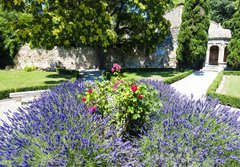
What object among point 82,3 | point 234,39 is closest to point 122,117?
point 82,3

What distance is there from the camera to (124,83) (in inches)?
154

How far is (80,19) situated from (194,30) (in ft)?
33.8

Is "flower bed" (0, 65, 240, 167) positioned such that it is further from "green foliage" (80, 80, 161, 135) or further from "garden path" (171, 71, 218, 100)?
"garden path" (171, 71, 218, 100)

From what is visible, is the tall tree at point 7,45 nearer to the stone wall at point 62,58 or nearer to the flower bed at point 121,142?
the stone wall at point 62,58

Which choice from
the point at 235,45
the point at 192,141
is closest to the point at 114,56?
the point at 235,45

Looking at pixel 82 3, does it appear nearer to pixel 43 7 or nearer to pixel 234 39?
pixel 43 7

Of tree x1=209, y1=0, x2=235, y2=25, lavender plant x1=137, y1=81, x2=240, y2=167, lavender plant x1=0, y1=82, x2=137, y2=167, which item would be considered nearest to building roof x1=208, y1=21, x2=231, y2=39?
tree x1=209, y1=0, x2=235, y2=25

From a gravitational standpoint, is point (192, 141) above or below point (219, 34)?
below

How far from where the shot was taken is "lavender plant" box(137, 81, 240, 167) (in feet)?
8.35

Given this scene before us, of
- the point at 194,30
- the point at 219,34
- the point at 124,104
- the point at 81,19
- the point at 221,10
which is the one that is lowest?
the point at 124,104

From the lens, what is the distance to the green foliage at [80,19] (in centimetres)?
1229

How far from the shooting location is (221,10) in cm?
3253

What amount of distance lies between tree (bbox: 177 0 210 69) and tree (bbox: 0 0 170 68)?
9.24ft

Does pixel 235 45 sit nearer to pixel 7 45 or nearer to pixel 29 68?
pixel 29 68
